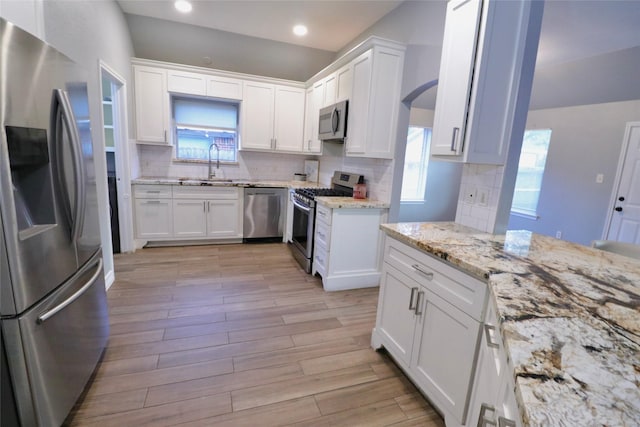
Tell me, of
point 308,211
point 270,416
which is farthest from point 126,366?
point 308,211

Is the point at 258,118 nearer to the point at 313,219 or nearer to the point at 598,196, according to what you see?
the point at 313,219

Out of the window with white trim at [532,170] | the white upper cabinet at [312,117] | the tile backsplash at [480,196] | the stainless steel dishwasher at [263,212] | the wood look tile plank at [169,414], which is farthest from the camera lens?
the window with white trim at [532,170]

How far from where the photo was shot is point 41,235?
1.27 m

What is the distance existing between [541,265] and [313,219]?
227 cm

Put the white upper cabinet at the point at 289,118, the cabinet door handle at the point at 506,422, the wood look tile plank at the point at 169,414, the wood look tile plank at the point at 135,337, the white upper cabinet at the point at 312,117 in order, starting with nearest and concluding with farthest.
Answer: the cabinet door handle at the point at 506,422 < the wood look tile plank at the point at 169,414 < the wood look tile plank at the point at 135,337 < the white upper cabinet at the point at 312,117 < the white upper cabinet at the point at 289,118

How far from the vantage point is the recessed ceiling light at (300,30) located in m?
3.79

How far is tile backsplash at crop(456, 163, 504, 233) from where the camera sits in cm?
195

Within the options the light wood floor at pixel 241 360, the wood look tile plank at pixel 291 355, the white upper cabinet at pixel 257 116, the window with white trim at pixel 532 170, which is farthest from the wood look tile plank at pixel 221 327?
the window with white trim at pixel 532 170

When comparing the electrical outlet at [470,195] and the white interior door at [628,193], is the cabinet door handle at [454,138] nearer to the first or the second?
the electrical outlet at [470,195]

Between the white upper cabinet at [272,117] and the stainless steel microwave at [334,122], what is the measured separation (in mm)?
931

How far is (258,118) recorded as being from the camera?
179 inches

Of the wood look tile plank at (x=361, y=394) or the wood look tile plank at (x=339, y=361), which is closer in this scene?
the wood look tile plank at (x=361, y=394)

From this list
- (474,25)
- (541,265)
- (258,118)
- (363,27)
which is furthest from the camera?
(258,118)

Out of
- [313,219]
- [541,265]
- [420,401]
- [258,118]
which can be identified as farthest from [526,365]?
[258,118]
